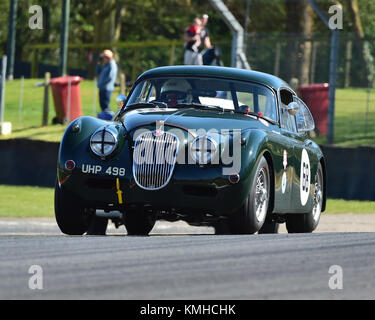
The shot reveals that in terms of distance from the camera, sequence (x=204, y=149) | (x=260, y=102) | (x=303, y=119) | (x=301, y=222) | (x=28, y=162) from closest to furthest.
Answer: (x=204, y=149)
(x=260, y=102)
(x=301, y=222)
(x=303, y=119)
(x=28, y=162)

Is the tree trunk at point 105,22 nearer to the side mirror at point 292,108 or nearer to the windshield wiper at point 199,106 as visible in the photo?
the side mirror at point 292,108

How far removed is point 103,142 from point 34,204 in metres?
7.65

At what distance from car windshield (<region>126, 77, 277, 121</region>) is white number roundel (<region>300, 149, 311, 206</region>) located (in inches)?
24.8

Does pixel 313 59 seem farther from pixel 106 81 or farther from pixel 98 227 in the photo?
pixel 98 227

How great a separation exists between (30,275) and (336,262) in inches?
71.4

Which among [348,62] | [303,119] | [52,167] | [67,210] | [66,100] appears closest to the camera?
[67,210]

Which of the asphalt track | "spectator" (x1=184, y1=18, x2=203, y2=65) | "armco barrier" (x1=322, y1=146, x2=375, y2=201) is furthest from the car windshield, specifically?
"spectator" (x1=184, y1=18, x2=203, y2=65)

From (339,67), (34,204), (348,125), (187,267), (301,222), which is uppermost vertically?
(339,67)

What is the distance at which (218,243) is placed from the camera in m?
7.69

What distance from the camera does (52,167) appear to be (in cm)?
1914

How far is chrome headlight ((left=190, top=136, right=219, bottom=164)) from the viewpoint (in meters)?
9.13

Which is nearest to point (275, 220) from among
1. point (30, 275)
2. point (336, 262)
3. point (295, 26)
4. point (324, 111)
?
point (336, 262)

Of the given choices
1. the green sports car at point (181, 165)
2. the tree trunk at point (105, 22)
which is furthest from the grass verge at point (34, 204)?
the tree trunk at point (105, 22)

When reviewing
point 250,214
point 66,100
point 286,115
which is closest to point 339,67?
point 66,100
